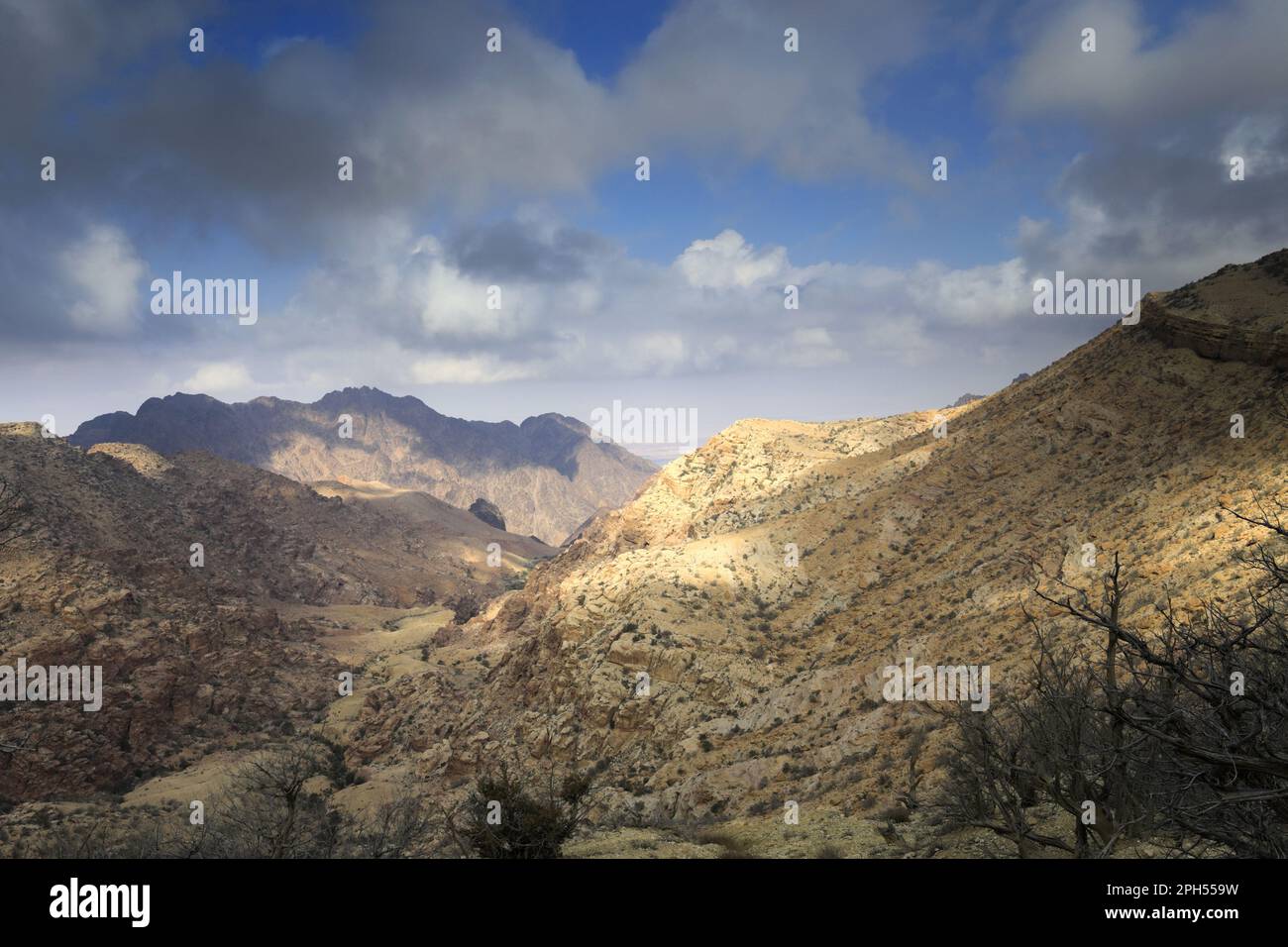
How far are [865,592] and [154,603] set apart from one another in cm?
4179

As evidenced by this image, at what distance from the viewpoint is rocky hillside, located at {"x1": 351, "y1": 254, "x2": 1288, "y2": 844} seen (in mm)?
20281

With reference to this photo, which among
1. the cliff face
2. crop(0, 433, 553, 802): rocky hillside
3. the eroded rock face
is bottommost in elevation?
crop(0, 433, 553, 802): rocky hillside

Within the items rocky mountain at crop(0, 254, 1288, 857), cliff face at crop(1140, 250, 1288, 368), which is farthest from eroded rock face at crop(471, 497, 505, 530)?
cliff face at crop(1140, 250, 1288, 368)

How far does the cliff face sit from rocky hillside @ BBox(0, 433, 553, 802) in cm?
4048

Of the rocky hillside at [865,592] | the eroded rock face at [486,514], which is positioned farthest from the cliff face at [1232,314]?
the eroded rock face at [486,514]

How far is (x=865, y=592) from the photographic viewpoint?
98.8ft

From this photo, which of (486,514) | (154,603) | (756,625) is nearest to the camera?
(756,625)

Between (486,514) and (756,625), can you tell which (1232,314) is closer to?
(756,625)

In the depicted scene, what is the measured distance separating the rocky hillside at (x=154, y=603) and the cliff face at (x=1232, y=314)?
40478mm

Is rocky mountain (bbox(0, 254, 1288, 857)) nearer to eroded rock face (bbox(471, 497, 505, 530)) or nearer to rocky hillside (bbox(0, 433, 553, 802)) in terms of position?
rocky hillside (bbox(0, 433, 553, 802))

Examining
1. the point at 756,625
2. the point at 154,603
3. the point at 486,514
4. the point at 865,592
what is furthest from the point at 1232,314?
the point at 486,514
